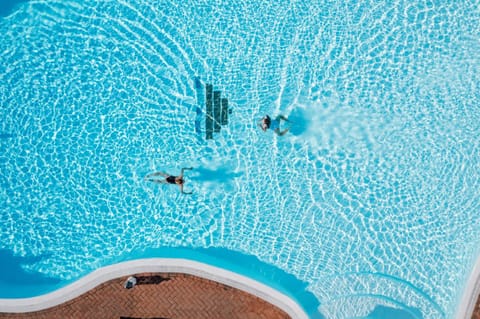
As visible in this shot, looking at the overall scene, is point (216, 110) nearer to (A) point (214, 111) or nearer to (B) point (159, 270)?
(A) point (214, 111)

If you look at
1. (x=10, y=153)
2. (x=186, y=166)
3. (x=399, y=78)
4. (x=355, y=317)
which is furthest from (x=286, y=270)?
(x=10, y=153)

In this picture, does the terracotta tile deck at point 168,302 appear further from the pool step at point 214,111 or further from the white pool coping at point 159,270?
the pool step at point 214,111

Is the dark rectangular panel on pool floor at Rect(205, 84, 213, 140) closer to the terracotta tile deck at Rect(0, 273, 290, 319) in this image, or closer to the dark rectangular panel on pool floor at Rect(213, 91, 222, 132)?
the dark rectangular panel on pool floor at Rect(213, 91, 222, 132)

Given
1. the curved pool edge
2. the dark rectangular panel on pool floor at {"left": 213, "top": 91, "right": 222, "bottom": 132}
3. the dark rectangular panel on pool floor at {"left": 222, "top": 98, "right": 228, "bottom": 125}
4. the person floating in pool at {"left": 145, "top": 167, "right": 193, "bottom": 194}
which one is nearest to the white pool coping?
the person floating in pool at {"left": 145, "top": 167, "right": 193, "bottom": 194}

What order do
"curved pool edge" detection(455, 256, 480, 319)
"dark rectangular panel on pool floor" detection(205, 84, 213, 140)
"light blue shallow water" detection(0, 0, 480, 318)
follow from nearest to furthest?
"curved pool edge" detection(455, 256, 480, 319) < "light blue shallow water" detection(0, 0, 480, 318) < "dark rectangular panel on pool floor" detection(205, 84, 213, 140)

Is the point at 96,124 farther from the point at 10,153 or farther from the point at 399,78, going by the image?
the point at 399,78

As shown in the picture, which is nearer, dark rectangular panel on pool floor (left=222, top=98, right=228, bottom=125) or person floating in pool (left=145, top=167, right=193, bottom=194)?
person floating in pool (left=145, top=167, right=193, bottom=194)
